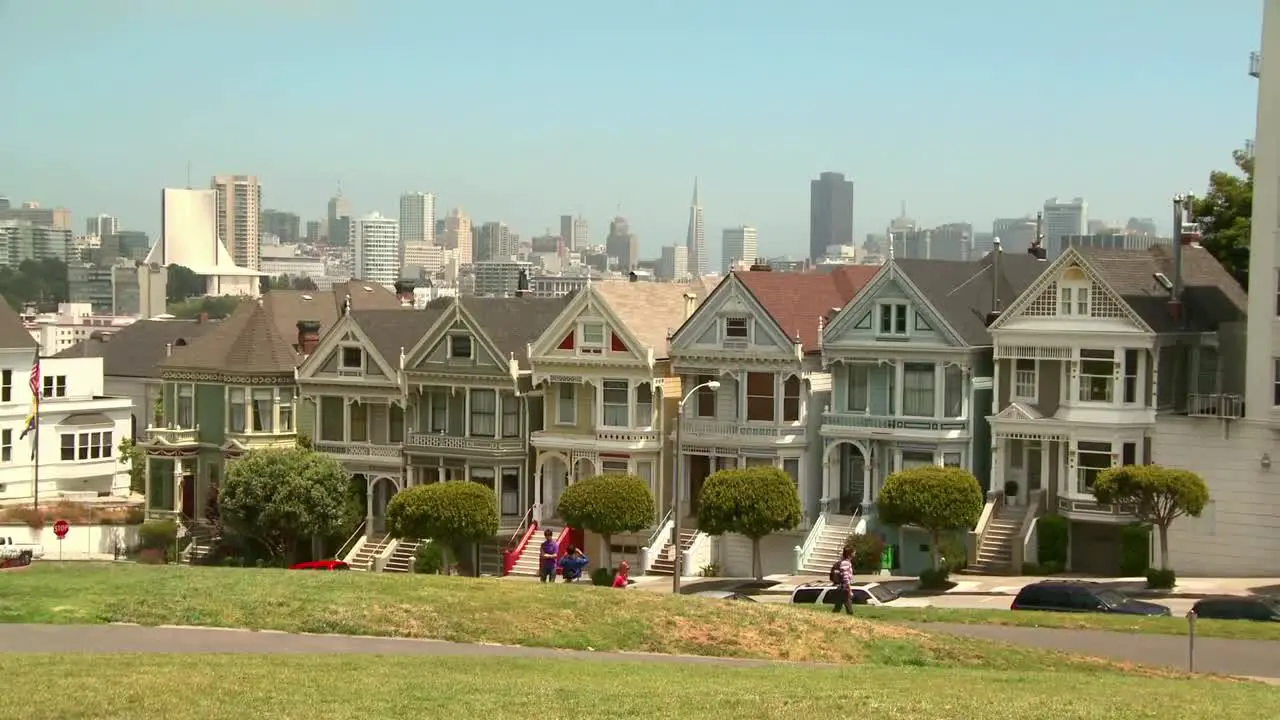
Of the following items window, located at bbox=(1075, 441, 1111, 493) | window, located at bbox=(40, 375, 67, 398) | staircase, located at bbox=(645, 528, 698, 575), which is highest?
window, located at bbox=(40, 375, 67, 398)

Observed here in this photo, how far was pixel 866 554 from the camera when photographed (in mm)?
56250

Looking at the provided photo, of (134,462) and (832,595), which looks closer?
(832,595)

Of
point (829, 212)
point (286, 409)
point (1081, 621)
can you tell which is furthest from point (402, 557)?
point (829, 212)

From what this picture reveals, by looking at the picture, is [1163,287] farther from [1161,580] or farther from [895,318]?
[1161,580]

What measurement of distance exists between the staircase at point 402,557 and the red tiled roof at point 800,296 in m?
13.0

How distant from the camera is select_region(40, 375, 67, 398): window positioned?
279 feet

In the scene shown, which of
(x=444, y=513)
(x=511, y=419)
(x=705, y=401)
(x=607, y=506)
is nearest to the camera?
(x=607, y=506)

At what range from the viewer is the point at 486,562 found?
64188 millimetres

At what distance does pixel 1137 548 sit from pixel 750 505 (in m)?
10.3

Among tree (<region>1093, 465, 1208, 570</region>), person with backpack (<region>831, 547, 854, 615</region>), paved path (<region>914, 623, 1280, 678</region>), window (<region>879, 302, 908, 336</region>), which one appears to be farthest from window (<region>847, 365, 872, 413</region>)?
paved path (<region>914, 623, 1280, 678</region>)

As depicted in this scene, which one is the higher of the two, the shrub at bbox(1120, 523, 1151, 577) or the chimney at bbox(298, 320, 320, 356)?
the chimney at bbox(298, 320, 320, 356)

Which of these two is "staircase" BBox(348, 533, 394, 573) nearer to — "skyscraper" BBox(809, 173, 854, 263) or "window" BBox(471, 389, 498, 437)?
"window" BBox(471, 389, 498, 437)

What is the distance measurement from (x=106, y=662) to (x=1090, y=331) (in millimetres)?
32180

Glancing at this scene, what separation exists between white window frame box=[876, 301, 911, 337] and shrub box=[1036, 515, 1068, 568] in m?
6.69
